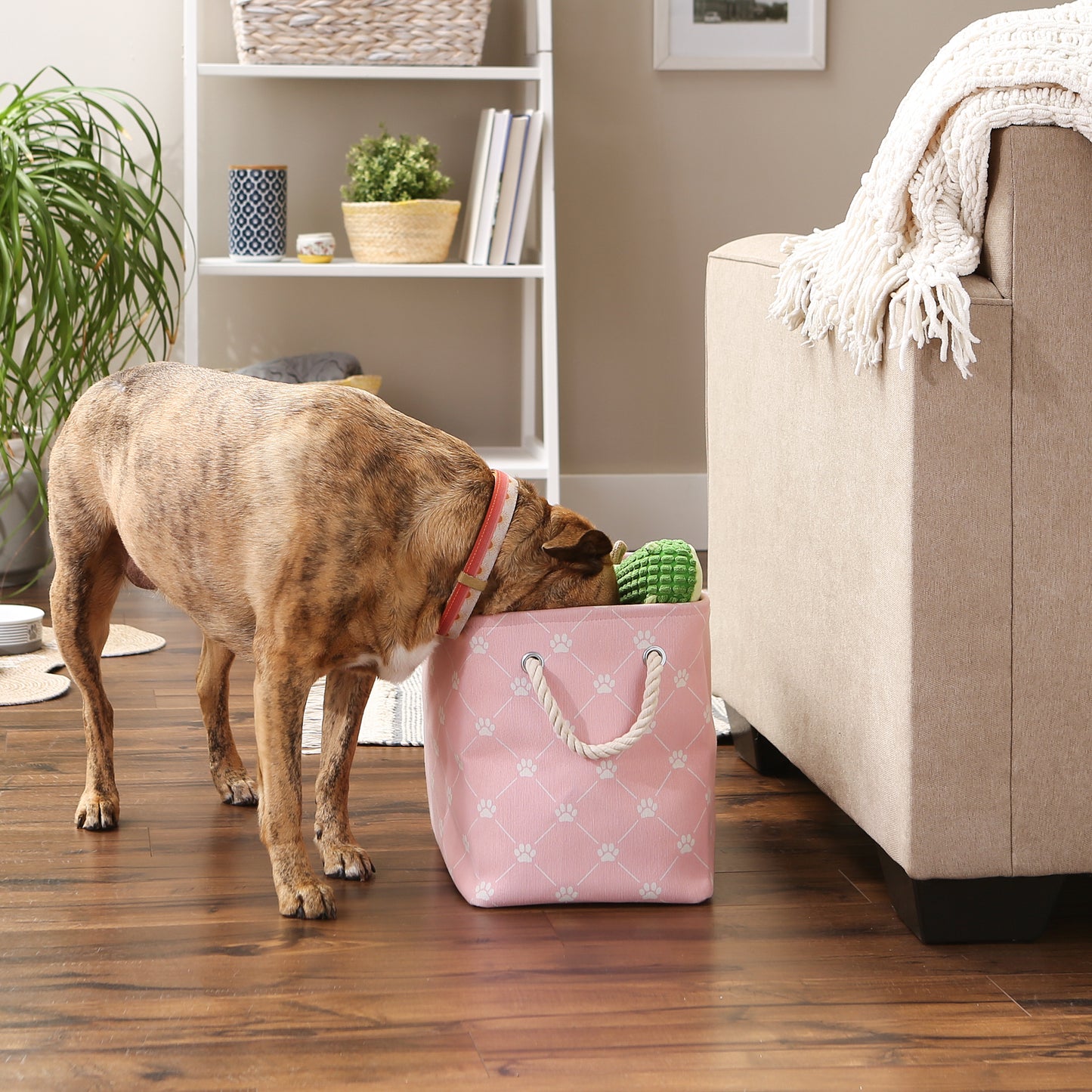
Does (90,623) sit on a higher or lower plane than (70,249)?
lower

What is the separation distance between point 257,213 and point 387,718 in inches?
54.9

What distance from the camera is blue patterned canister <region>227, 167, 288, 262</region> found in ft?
9.88

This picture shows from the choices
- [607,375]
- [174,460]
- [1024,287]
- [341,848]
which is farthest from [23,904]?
[607,375]

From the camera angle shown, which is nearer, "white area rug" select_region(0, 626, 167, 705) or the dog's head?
the dog's head

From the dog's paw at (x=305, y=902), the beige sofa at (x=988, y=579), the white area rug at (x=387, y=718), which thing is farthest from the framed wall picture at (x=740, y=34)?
the dog's paw at (x=305, y=902)

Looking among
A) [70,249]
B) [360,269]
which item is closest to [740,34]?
[360,269]

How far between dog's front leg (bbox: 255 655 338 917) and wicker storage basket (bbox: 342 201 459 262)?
1761 mm

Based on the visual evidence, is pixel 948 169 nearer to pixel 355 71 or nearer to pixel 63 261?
pixel 63 261

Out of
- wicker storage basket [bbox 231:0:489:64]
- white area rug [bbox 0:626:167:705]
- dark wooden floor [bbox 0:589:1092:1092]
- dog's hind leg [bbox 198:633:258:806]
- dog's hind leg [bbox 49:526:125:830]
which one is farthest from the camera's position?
wicker storage basket [bbox 231:0:489:64]

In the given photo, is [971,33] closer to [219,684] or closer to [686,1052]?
[686,1052]

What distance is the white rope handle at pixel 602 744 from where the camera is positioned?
139 cm

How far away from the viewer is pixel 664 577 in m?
1.46

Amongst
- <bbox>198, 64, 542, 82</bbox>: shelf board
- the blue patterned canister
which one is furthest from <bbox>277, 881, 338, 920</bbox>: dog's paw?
<bbox>198, 64, 542, 82</bbox>: shelf board

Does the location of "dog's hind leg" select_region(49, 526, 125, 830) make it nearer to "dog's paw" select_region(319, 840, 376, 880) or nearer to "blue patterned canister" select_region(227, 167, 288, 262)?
"dog's paw" select_region(319, 840, 376, 880)
